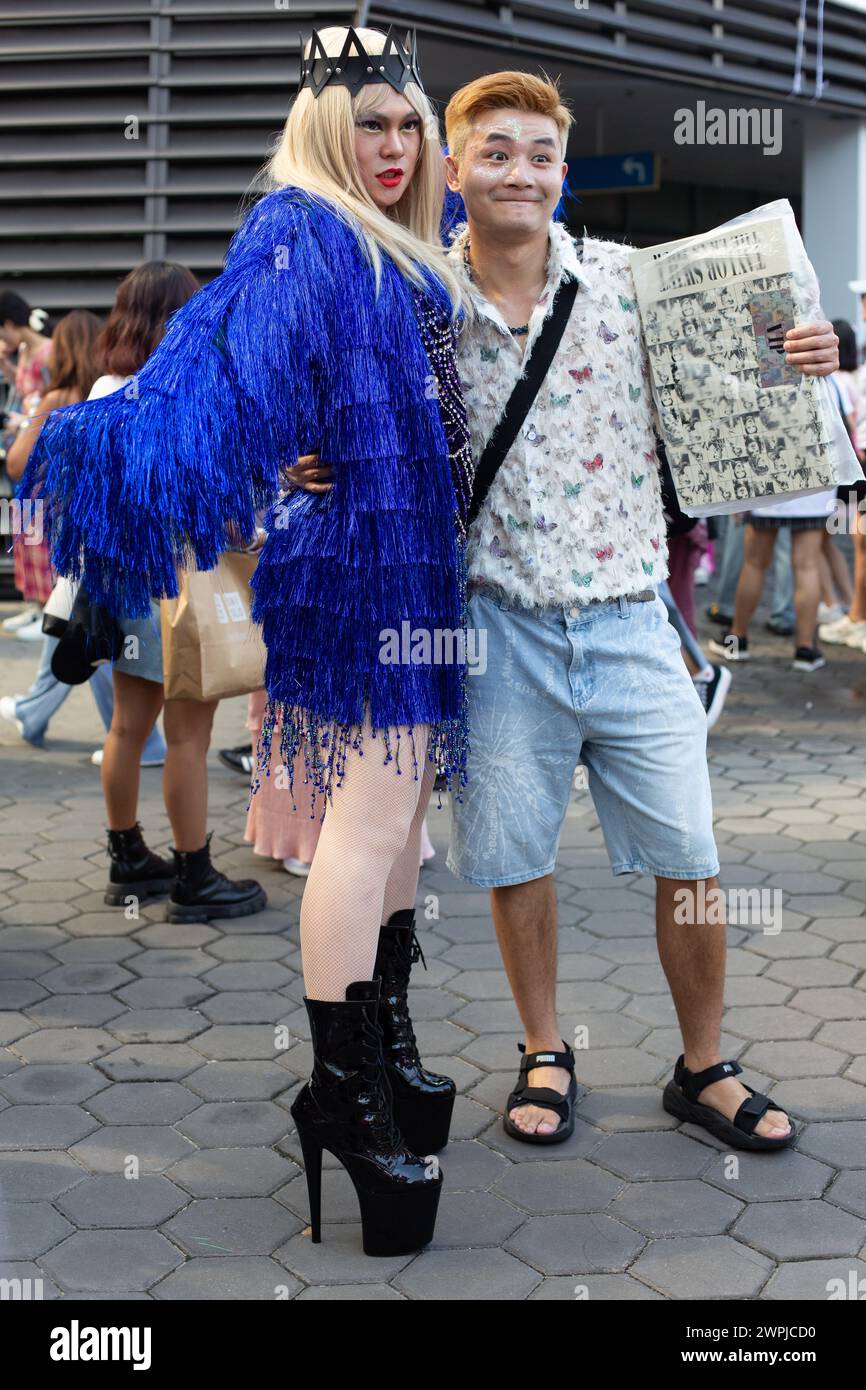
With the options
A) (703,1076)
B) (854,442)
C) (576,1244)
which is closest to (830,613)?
(854,442)

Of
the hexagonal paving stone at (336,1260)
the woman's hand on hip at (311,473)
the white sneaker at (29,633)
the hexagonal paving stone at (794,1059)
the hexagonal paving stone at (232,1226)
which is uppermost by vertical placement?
the woman's hand on hip at (311,473)

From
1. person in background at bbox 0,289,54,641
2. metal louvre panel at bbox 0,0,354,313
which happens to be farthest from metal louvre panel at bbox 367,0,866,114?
person in background at bbox 0,289,54,641

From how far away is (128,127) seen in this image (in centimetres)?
1027

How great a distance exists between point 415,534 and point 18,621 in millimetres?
7617

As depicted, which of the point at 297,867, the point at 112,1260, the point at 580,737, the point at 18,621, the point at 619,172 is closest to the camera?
the point at 112,1260

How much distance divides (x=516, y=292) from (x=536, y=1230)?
1775 millimetres

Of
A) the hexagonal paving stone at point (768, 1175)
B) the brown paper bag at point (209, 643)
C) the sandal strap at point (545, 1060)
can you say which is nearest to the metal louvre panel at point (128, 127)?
the brown paper bag at point (209, 643)

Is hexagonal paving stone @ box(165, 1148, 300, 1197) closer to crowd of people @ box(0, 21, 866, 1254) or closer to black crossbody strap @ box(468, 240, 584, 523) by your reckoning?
crowd of people @ box(0, 21, 866, 1254)

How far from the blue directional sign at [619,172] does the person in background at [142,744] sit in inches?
440

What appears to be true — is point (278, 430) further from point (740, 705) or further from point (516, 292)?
point (740, 705)

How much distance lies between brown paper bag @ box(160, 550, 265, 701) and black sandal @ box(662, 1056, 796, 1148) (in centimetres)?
167

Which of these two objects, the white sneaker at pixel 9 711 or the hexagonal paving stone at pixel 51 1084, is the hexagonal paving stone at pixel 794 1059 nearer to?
the hexagonal paving stone at pixel 51 1084

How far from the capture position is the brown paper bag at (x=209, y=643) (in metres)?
4.30

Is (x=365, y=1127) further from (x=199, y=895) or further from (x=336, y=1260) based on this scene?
(x=199, y=895)
